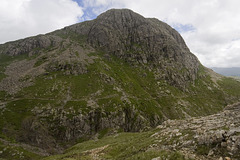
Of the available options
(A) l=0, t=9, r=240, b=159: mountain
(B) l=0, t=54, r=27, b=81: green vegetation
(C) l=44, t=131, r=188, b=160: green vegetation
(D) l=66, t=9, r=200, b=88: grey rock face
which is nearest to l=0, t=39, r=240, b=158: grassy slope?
(A) l=0, t=9, r=240, b=159: mountain

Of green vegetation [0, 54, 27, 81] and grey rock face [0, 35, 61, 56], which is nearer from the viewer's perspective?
green vegetation [0, 54, 27, 81]

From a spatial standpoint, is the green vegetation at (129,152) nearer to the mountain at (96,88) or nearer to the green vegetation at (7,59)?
the mountain at (96,88)

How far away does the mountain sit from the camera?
197ft

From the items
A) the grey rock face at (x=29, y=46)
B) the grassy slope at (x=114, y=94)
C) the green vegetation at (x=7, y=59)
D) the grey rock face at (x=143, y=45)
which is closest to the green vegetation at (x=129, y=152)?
the grassy slope at (x=114, y=94)

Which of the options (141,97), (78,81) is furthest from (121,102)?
(78,81)

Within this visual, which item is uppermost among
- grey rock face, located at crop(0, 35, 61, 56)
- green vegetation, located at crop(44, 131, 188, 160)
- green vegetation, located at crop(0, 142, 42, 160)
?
grey rock face, located at crop(0, 35, 61, 56)

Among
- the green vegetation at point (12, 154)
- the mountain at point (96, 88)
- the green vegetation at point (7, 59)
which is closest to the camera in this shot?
the green vegetation at point (12, 154)

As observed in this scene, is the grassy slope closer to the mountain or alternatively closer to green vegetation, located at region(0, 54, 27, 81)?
the mountain

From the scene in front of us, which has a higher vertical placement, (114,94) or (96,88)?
(96,88)

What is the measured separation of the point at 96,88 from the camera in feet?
311

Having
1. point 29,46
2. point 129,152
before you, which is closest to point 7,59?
point 29,46

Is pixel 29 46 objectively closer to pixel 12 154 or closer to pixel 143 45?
pixel 143 45

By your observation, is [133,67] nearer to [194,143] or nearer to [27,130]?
[27,130]

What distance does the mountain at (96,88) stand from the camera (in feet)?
197
